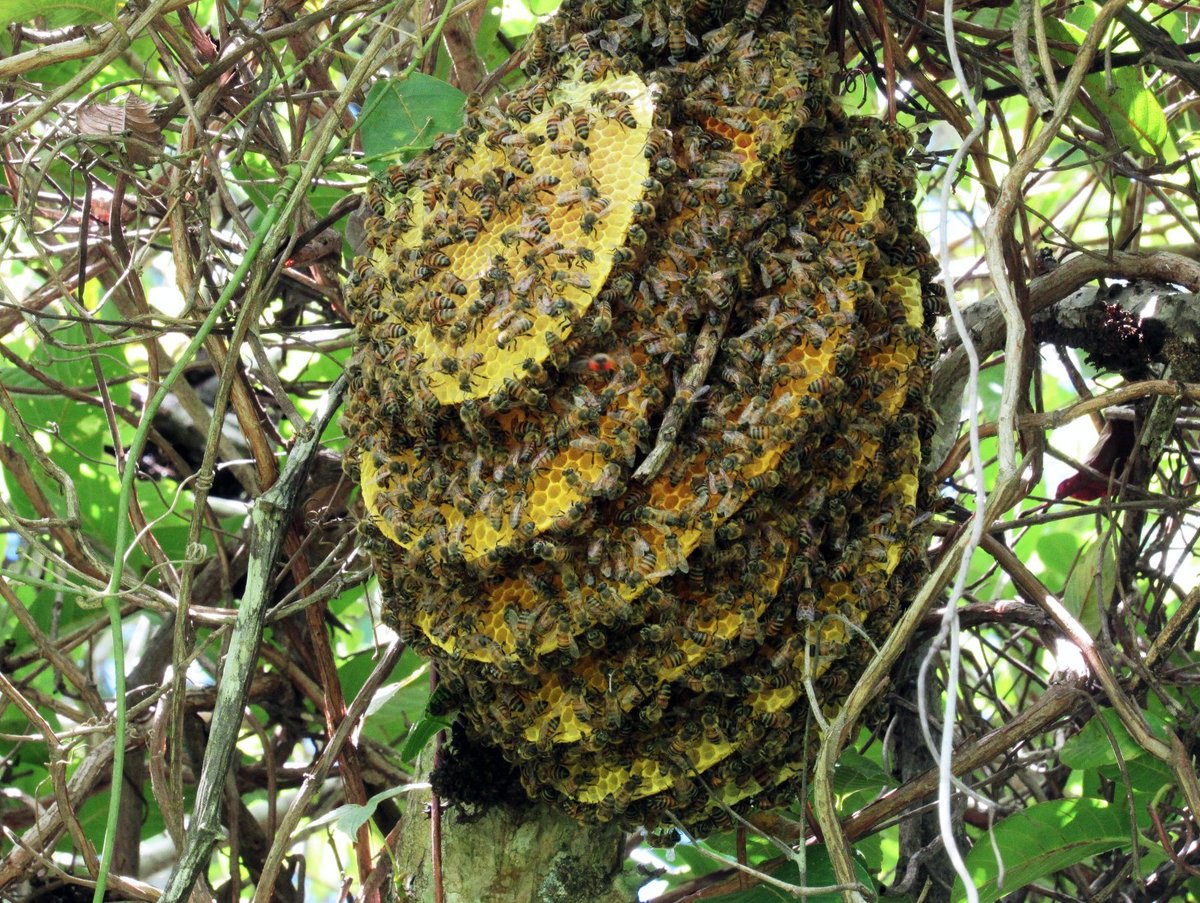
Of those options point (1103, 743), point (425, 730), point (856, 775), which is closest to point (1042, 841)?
point (1103, 743)

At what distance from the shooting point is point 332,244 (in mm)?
2723

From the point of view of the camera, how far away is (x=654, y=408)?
1721 mm

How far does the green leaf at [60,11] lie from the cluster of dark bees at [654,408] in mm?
685

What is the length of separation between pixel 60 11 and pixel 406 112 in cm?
62

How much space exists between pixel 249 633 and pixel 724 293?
103 cm

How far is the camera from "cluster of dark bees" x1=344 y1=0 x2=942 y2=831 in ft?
5.55

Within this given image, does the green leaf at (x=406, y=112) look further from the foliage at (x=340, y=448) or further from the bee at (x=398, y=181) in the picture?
the bee at (x=398, y=181)

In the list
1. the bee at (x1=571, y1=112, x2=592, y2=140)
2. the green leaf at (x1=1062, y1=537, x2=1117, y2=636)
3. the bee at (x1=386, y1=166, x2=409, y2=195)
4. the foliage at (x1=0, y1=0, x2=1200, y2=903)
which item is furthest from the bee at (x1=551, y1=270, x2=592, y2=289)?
the green leaf at (x1=1062, y1=537, x2=1117, y2=636)

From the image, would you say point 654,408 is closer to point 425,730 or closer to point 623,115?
point 623,115

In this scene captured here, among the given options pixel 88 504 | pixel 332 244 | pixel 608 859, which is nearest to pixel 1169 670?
pixel 608 859

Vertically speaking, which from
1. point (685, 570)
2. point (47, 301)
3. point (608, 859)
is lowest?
point (608, 859)

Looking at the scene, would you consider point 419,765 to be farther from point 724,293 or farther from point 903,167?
point 903,167

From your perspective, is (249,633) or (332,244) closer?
(249,633)

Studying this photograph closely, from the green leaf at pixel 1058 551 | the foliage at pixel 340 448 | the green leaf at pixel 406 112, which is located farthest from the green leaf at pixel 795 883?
the green leaf at pixel 1058 551
